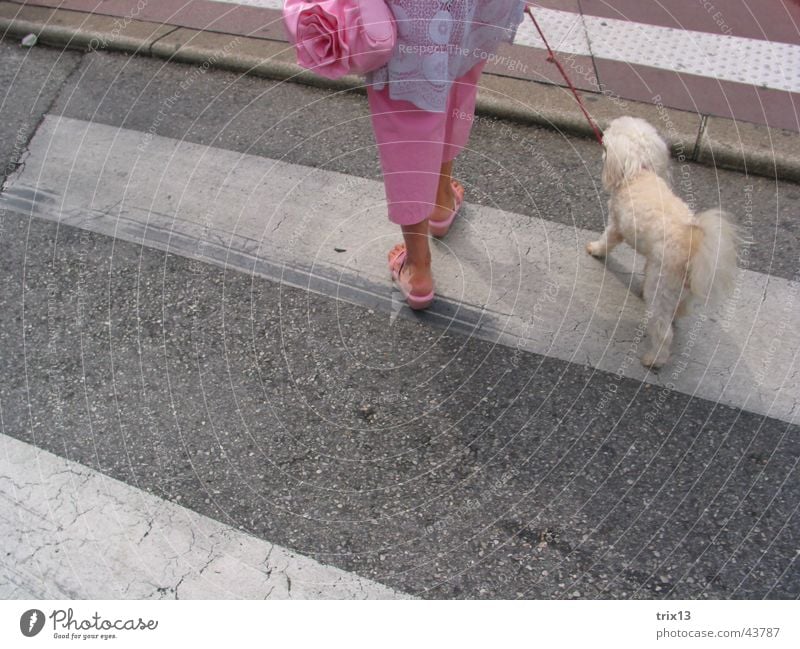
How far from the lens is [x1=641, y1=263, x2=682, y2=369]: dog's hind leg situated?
268 cm

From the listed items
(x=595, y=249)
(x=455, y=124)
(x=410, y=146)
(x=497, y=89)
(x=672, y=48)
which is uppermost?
(x=410, y=146)

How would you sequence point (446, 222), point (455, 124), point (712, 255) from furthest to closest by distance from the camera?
point (446, 222) < point (455, 124) < point (712, 255)

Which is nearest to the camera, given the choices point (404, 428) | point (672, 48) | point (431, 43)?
point (431, 43)

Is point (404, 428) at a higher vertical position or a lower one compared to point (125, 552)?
higher

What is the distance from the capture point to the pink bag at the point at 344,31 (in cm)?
221

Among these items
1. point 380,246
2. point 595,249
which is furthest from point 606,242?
point 380,246

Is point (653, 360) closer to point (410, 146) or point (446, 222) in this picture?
point (446, 222)

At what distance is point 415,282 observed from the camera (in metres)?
3.04

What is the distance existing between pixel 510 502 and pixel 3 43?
14.7 feet

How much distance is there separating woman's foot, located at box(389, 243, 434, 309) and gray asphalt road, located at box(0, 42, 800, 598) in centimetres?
9

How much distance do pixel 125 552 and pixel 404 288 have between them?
57.1 inches

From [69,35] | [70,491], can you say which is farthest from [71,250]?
[69,35]

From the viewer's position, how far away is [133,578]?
7.70 ft
